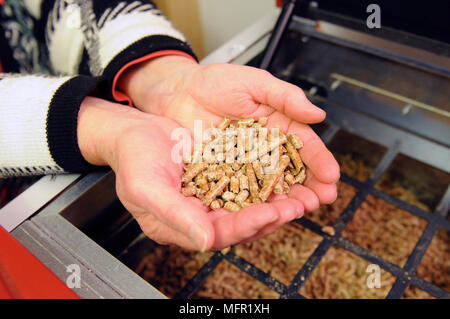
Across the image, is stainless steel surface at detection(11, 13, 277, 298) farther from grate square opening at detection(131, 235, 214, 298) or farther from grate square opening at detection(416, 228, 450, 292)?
grate square opening at detection(416, 228, 450, 292)

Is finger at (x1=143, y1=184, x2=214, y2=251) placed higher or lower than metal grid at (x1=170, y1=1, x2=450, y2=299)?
higher

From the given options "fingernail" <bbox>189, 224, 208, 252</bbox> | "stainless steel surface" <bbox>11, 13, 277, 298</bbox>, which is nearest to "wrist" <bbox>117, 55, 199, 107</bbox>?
"stainless steel surface" <bbox>11, 13, 277, 298</bbox>

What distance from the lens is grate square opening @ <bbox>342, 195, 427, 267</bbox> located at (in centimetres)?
129

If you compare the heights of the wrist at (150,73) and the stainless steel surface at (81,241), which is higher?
the wrist at (150,73)

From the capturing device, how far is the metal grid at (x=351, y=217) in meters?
1.01

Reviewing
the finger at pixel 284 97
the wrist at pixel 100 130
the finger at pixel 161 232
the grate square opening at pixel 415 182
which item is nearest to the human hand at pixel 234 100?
the finger at pixel 284 97

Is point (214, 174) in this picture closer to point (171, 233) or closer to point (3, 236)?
point (171, 233)

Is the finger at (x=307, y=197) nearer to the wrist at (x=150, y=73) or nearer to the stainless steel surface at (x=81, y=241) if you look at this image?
the stainless steel surface at (x=81, y=241)

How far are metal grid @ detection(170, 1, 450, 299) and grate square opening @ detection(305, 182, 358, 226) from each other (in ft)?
0.45

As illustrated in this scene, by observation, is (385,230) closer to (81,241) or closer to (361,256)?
(361,256)

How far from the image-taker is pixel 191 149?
0.96 metres

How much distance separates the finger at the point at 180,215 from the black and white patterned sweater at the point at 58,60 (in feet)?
1.05

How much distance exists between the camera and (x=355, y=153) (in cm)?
147
